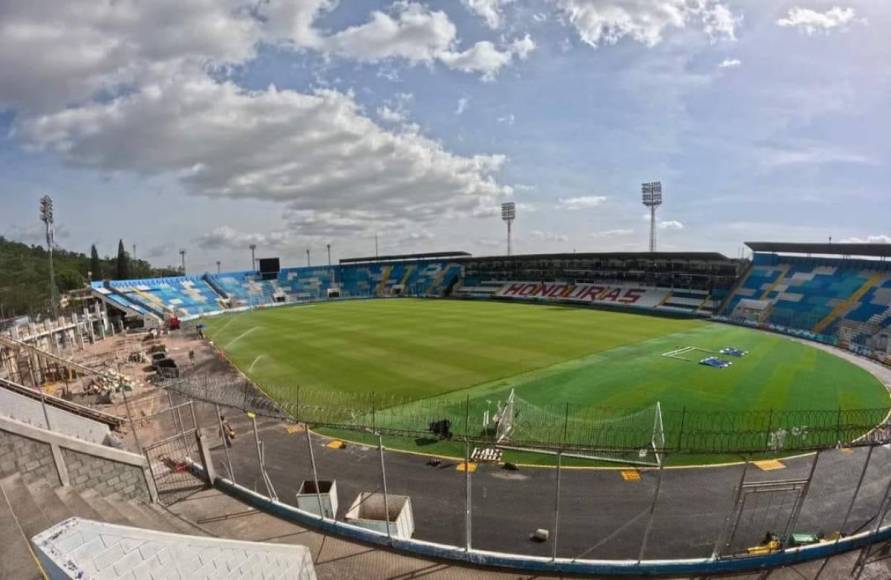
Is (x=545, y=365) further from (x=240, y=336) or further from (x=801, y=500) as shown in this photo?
(x=240, y=336)

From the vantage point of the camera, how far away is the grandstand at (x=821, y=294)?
157 feet

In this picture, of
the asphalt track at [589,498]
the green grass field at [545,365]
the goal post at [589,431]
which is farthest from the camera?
the green grass field at [545,365]

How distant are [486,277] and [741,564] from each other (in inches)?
3688

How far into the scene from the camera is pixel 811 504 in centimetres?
1678

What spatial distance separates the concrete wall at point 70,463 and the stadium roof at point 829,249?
72.3m

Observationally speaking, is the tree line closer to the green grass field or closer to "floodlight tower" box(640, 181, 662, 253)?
the green grass field

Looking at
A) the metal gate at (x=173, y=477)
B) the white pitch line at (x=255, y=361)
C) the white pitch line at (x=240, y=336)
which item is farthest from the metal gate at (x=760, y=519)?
the white pitch line at (x=240, y=336)

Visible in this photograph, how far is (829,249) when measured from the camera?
2306 inches

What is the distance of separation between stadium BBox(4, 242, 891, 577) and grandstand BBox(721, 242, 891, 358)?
269mm

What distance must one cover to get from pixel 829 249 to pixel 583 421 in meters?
55.3

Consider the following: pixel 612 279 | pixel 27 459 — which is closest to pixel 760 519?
pixel 27 459

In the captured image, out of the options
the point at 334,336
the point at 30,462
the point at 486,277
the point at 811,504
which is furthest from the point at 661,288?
the point at 30,462

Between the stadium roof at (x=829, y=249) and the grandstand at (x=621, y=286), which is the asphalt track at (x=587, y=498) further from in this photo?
the stadium roof at (x=829, y=249)

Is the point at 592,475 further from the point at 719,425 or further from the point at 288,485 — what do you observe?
the point at 288,485
